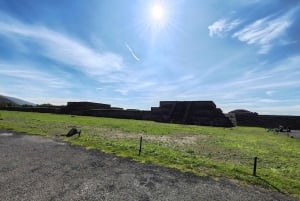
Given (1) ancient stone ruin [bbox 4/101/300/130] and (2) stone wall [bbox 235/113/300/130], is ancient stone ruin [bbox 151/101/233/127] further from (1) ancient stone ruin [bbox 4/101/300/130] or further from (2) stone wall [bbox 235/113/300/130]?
(2) stone wall [bbox 235/113/300/130]

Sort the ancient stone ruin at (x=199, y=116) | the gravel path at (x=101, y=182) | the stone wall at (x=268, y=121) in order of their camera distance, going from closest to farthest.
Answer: the gravel path at (x=101, y=182), the ancient stone ruin at (x=199, y=116), the stone wall at (x=268, y=121)

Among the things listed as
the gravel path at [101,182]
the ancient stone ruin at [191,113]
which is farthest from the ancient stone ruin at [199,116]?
the gravel path at [101,182]

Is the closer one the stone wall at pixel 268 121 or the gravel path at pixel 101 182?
the gravel path at pixel 101 182

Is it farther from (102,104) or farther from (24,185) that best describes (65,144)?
(102,104)

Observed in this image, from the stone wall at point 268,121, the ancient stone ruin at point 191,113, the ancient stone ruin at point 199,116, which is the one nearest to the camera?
the ancient stone ruin at point 191,113

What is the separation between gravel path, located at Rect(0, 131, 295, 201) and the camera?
690 centimetres

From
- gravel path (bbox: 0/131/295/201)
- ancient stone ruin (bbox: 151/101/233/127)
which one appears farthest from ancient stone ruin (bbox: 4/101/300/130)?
gravel path (bbox: 0/131/295/201)

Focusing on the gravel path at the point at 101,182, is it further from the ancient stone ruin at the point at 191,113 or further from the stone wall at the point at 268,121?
the stone wall at the point at 268,121

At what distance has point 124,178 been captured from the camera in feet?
27.8

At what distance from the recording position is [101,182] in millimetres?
7953

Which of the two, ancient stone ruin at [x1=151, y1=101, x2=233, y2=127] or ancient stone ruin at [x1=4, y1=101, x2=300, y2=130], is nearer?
ancient stone ruin at [x1=151, y1=101, x2=233, y2=127]

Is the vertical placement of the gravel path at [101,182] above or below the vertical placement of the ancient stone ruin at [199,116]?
below

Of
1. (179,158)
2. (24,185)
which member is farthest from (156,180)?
(24,185)

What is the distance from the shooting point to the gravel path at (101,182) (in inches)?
272
